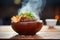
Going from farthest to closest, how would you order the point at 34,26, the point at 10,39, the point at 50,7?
the point at 50,7 → the point at 34,26 → the point at 10,39

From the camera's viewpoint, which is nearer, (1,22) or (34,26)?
(34,26)

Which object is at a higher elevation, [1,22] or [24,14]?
[24,14]

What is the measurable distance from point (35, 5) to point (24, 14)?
1.93 metres

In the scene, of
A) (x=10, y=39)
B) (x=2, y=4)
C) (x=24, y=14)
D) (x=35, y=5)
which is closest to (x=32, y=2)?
(x=35, y=5)

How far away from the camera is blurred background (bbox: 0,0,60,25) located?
114 inches

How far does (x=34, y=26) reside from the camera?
3.72 feet

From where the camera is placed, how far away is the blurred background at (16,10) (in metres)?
2.89

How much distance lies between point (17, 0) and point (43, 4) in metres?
0.44

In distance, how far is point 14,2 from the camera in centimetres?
297

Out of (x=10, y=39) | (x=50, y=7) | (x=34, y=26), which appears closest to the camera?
(x=10, y=39)

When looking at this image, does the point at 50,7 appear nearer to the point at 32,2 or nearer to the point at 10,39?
the point at 32,2

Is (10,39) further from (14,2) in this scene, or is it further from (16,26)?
(14,2)

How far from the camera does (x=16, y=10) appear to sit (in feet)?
9.60

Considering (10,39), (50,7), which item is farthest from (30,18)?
(50,7)
